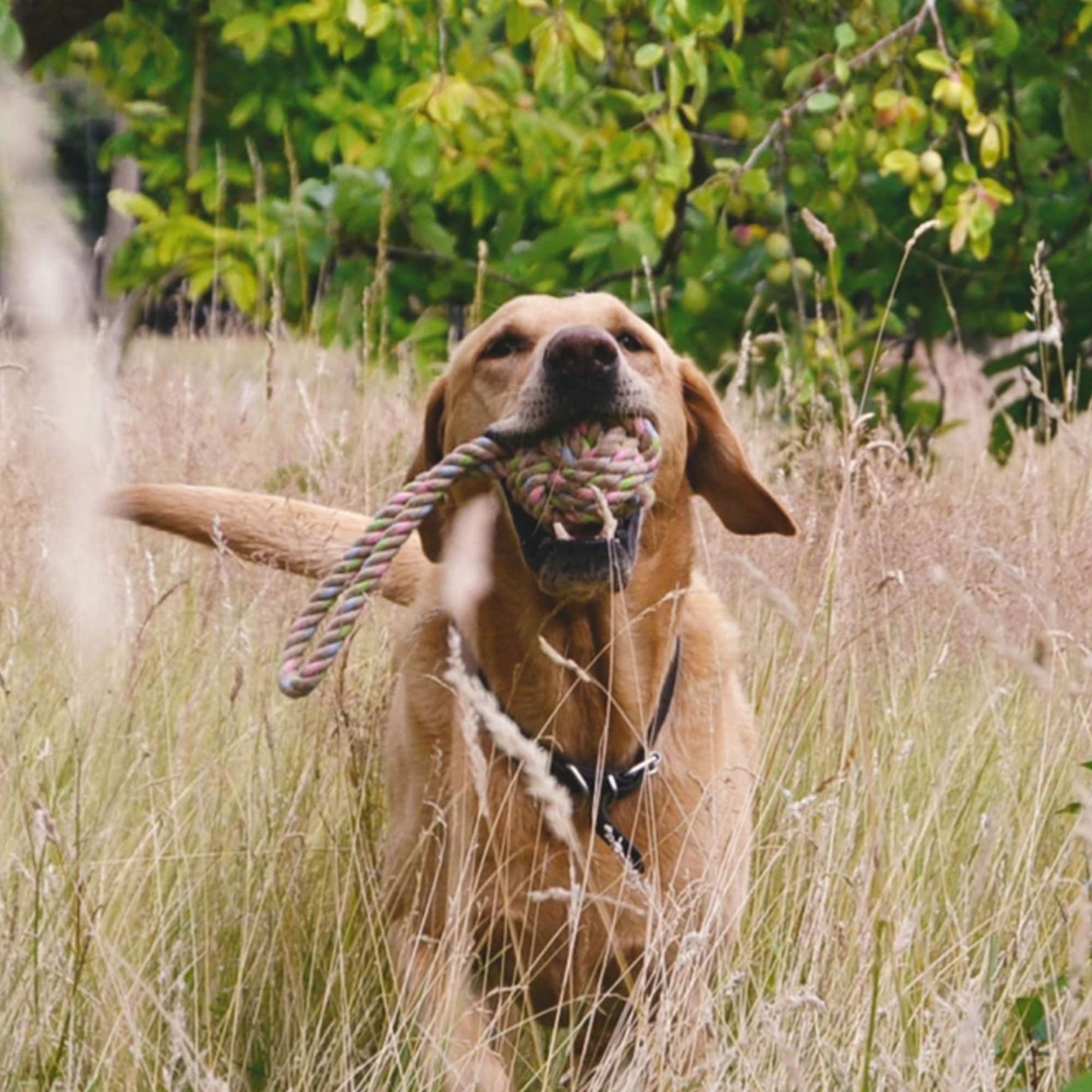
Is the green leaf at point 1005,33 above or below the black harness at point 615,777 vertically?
above

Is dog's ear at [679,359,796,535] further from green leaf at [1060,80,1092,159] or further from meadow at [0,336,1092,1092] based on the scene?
green leaf at [1060,80,1092,159]

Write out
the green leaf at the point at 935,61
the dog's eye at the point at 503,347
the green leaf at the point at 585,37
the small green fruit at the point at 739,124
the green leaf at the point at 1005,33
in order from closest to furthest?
the dog's eye at the point at 503,347
the green leaf at the point at 585,37
the green leaf at the point at 935,61
the green leaf at the point at 1005,33
the small green fruit at the point at 739,124

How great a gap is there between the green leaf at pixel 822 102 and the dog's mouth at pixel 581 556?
2.29m

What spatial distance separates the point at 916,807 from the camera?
3000 mm

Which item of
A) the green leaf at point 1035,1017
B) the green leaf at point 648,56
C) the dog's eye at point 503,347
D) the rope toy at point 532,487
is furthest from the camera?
the green leaf at point 648,56

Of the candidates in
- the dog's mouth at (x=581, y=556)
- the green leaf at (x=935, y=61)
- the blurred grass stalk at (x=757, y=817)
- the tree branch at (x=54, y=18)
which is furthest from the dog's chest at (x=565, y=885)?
the green leaf at (x=935, y=61)

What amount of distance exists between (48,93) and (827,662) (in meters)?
1.88

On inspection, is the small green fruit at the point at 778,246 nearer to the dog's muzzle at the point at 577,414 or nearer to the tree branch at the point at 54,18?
the tree branch at the point at 54,18

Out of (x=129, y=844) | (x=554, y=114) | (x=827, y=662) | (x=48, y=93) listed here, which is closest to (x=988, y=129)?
(x=554, y=114)

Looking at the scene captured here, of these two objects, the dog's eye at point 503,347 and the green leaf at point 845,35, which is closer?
the dog's eye at point 503,347

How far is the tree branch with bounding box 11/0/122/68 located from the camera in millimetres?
3008

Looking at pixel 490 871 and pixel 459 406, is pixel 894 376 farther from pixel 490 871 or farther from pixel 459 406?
pixel 490 871

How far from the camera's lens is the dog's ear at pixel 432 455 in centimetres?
291

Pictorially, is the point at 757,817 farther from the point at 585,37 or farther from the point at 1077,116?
the point at 1077,116
